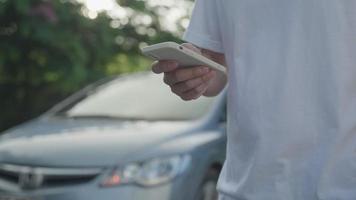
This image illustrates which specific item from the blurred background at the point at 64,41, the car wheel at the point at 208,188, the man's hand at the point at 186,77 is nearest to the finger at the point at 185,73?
the man's hand at the point at 186,77

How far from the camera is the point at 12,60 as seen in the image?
8.73 m

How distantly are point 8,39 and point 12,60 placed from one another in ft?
1.10

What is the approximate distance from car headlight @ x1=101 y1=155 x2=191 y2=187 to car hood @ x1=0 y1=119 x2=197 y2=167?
7 centimetres

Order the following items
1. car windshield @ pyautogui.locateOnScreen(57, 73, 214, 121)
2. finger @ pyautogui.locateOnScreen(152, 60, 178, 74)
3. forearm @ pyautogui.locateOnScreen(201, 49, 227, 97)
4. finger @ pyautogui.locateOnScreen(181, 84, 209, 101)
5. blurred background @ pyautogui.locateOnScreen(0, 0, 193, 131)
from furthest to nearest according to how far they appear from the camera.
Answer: blurred background @ pyautogui.locateOnScreen(0, 0, 193, 131) < car windshield @ pyautogui.locateOnScreen(57, 73, 214, 121) < forearm @ pyautogui.locateOnScreen(201, 49, 227, 97) < finger @ pyautogui.locateOnScreen(181, 84, 209, 101) < finger @ pyautogui.locateOnScreen(152, 60, 178, 74)

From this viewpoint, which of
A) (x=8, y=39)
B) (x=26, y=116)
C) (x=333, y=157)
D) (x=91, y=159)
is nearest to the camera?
(x=333, y=157)

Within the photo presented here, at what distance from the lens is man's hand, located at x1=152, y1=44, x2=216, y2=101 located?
1.93 m

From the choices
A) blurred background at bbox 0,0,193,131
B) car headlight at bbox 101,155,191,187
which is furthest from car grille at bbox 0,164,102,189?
blurred background at bbox 0,0,193,131

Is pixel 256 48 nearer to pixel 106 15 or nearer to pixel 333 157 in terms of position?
pixel 333 157

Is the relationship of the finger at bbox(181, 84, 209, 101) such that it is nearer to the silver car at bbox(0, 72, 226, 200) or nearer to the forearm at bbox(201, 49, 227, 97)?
the forearm at bbox(201, 49, 227, 97)

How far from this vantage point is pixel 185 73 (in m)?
1.96

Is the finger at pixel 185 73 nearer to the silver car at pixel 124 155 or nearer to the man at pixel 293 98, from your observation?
the man at pixel 293 98

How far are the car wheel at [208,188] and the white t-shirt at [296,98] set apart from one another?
9.90 ft

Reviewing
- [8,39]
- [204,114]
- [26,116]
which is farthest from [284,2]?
[26,116]

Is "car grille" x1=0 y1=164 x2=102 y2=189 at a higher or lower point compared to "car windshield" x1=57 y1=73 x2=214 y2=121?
higher
